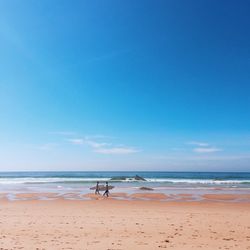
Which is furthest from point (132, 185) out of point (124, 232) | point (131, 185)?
point (124, 232)

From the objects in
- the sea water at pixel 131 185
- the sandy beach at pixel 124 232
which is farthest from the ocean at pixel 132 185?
the sandy beach at pixel 124 232

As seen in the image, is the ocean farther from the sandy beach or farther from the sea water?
the sandy beach

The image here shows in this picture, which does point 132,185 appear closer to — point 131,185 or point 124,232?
point 131,185

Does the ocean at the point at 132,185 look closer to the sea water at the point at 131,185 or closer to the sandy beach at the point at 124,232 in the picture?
the sea water at the point at 131,185

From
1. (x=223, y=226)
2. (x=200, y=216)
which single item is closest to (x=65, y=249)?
(x=223, y=226)

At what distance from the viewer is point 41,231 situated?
40.0ft

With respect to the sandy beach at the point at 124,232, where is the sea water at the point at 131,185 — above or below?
above

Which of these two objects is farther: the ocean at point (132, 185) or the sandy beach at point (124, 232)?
the ocean at point (132, 185)

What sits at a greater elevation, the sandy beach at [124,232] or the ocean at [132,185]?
the ocean at [132,185]

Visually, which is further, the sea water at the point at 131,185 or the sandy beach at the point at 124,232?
the sea water at the point at 131,185

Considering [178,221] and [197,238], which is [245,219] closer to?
[178,221]

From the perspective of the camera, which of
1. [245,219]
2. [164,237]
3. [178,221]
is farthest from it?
[245,219]

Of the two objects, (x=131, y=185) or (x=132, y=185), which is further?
(x=131, y=185)

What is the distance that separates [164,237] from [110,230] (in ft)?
7.92
